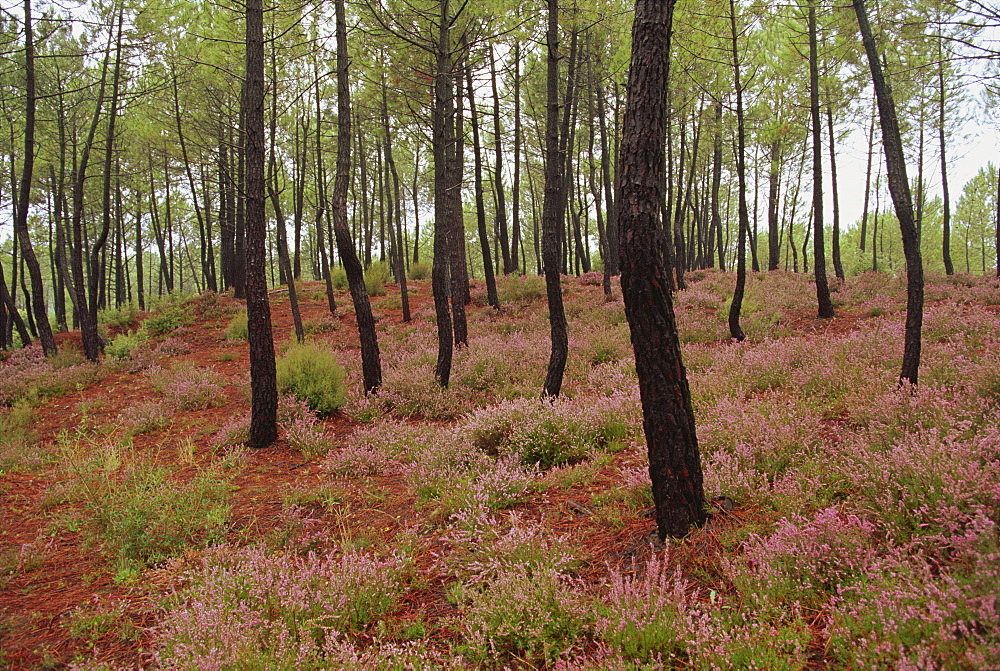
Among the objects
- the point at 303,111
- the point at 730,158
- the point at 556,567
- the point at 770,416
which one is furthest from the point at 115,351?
the point at 730,158

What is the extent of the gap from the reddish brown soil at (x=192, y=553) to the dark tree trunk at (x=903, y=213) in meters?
4.30

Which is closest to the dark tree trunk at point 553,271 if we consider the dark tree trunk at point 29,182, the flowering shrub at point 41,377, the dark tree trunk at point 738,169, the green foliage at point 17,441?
the dark tree trunk at point 738,169

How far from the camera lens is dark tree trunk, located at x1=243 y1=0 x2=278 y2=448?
7316mm

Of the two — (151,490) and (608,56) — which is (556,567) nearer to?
(151,490)

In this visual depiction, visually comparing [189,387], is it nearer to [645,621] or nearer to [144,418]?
[144,418]

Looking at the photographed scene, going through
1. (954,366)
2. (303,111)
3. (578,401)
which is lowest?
(578,401)

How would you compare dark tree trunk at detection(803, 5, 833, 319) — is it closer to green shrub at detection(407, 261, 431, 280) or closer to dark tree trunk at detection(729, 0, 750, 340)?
dark tree trunk at detection(729, 0, 750, 340)

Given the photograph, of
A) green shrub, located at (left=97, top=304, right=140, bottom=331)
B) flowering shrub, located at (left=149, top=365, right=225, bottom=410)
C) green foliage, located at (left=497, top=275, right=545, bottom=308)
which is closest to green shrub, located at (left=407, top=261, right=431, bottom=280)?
green foliage, located at (left=497, top=275, right=545, bottom=308)

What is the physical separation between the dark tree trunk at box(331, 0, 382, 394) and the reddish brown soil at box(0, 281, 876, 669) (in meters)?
1.47

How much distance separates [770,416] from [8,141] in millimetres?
25965

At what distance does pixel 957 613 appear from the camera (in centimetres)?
213

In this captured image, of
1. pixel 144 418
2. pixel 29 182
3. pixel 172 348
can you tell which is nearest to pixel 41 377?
pixel 172 348

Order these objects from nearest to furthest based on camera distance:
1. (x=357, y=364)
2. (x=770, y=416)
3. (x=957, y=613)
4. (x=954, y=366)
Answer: (x=957, y=613) → (x=770, y=416) → (x=954, y=366) → (x=357, y=364)

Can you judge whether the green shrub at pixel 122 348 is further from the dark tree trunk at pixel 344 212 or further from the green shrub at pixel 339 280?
the dark tree trunk at pixel 344 212
